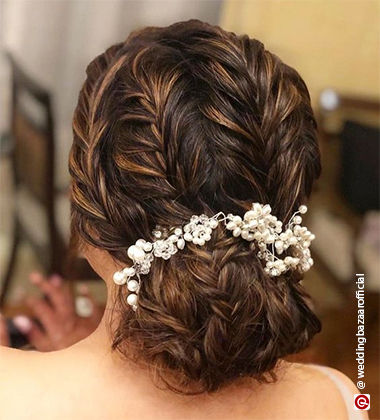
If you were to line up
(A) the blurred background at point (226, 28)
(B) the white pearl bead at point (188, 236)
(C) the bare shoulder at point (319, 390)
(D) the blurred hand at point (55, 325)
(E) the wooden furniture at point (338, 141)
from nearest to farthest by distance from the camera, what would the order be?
(B) the white pearl bead at point (188, 236) → (C) the bare shoulder at point (319, 390) → (D) the blurred hand at point (55, 325) → (A) the blurred background at point (226, 28) → (E) the wooden furniture at point (338, 141)

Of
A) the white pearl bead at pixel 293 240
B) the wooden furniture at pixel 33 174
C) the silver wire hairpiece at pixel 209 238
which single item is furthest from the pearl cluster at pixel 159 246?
the wooden furniture at pixel 33 174

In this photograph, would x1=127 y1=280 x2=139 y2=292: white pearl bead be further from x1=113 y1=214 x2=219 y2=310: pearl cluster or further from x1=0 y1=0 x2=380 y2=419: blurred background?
x1=0 y1=0 x2=380 y2=419: blurred background

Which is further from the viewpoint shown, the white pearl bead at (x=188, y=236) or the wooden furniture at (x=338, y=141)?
the wooden furniture at (x=338, y=141)

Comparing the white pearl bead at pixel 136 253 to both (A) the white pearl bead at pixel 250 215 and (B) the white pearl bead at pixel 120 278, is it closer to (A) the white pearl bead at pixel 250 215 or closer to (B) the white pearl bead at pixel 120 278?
(B) the white pearl bead at pixel 120 278

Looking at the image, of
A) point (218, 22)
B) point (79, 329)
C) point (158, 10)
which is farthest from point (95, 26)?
point (79, 329)

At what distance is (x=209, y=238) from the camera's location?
1.99 ft

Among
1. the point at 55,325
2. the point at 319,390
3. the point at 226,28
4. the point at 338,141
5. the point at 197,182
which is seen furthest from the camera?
the point at 338,141

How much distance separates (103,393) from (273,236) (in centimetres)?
30

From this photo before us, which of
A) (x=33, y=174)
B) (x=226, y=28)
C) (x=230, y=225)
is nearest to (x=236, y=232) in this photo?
(x=230, y=225)

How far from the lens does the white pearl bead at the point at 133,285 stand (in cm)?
63

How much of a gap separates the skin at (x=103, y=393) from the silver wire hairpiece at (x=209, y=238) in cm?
6

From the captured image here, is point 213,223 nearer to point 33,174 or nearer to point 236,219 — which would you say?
point 236,219

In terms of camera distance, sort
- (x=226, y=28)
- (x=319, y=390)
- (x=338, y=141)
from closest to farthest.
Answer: (x=319, y=390), (x=226, y=28), (x=338, y=141)

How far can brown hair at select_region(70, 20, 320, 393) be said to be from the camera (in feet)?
1.99
